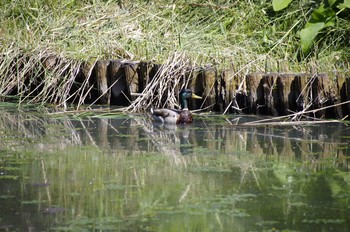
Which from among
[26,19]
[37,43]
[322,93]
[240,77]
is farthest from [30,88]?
[322,93]

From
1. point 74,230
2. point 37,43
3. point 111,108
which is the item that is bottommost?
point 74,230

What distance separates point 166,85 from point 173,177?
360 centimetres

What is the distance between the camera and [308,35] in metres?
9.95

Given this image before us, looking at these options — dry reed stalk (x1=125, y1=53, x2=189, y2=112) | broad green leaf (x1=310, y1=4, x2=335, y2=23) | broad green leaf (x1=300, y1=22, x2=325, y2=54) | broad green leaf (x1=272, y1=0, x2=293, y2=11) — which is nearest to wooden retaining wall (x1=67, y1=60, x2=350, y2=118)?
dry reed stalk (x1=125, y1=53, x2=189, y2=112)

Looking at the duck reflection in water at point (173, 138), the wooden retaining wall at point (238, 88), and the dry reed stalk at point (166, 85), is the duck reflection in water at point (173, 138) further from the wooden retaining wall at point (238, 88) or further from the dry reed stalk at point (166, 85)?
the wooden retaining wall at point (238, 88)

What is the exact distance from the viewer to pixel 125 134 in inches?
328

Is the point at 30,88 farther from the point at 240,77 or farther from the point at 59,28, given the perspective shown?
Answer: the point at 240,77

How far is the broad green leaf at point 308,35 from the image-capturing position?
9.93m

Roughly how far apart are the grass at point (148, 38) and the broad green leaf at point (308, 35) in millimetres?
192

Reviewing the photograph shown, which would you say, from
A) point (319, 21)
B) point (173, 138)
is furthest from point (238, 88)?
point (173, 138)

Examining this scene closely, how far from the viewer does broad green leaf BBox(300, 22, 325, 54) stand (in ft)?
32.6

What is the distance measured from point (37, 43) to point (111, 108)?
1.54m

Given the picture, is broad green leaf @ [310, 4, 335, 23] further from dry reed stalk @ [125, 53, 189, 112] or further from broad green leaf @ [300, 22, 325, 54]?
dry reed stalk @ [125, 53, 189, 112]

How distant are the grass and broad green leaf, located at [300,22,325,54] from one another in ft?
0.63
